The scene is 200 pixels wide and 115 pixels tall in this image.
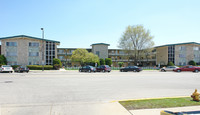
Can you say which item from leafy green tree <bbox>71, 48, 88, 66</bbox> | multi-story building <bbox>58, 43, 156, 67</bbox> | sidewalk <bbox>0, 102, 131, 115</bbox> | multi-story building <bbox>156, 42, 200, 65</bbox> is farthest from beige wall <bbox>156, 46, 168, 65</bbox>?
sidewalk <bbox>0, 102, 131, 115</bbox>

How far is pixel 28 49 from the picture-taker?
43344mm

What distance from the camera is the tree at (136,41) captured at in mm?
49844

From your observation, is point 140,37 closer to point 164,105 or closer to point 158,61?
point 158,61

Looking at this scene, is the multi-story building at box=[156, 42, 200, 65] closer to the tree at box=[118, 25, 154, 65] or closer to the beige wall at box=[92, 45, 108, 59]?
the tree at box=[118, 25, 154, 65]

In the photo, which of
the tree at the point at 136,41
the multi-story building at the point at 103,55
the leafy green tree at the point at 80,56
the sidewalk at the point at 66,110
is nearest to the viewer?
the sidewalk at the point at 66,110

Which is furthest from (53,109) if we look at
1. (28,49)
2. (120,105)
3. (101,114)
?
(28,49)

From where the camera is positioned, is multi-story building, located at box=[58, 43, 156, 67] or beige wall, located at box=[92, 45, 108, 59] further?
beige wall, located at box=[92, 45, 108, 59]

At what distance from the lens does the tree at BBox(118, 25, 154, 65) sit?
49844 mm

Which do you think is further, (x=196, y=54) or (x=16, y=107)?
(x=196, y=54)

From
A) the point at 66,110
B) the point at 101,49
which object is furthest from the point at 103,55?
the point at 66,110

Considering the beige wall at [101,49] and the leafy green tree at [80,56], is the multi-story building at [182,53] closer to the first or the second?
the beige wall at [101,49]

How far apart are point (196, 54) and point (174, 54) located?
9939 millimetres

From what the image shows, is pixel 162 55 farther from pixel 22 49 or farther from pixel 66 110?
pixel 66 110

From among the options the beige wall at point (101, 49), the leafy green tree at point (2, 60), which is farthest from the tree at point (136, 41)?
the leafy green tree at point (2, 60)
